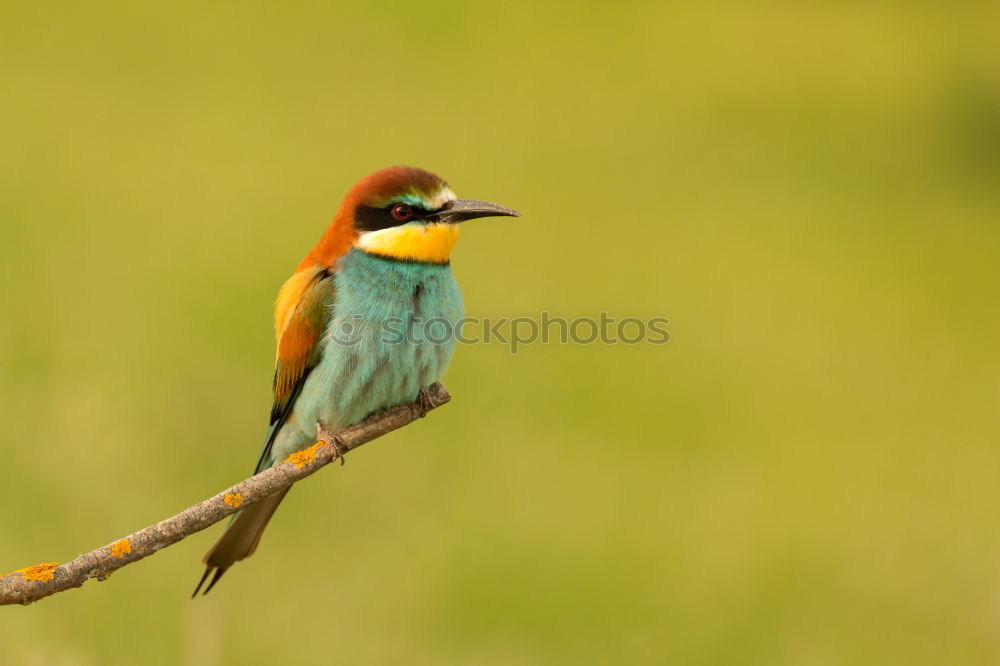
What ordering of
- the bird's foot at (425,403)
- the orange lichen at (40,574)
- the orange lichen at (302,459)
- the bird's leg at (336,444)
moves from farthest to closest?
the bird's foot at (425,403)
the bird's leg at (336,444)
the orange lichen at (302,459)
the orange lichen at (40,574)

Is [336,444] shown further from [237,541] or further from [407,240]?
[407,240]

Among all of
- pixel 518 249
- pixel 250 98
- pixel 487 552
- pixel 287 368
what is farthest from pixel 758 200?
pixel 287 368

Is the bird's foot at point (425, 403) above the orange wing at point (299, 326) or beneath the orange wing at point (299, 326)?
beneath

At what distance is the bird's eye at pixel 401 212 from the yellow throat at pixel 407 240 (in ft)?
0.06

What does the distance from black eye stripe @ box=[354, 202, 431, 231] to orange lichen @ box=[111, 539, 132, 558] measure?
3.22ft

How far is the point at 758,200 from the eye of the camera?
26.6 feet

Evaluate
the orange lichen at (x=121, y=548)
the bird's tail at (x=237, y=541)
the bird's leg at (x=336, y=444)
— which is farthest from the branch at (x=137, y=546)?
the bird's tail at (x=237, y=541)

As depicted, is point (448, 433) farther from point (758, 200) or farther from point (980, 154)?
point (980, 154)

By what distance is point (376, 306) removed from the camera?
2.26 meters

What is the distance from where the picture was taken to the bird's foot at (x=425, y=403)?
7.30 ft

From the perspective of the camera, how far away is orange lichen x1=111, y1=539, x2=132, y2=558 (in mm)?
1445

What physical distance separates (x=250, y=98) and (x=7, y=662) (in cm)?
675

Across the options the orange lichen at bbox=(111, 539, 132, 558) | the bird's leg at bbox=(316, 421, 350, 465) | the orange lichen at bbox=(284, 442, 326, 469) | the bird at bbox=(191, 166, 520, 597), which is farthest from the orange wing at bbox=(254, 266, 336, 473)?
the orange lichen at bbox=(111, 539, 132, 558)

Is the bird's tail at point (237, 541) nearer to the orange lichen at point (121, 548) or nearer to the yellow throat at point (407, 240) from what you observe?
the yellow throat at point (407, 240)
